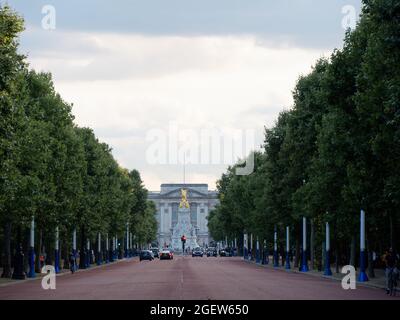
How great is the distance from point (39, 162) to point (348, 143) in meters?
20.9

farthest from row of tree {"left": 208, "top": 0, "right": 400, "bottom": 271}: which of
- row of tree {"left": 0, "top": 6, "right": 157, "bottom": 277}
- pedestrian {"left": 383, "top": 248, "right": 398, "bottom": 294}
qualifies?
row of tree {"left": 0, "top": 6, "right": 157, "bottom": 277}

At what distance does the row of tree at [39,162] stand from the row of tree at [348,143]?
52.5 ft

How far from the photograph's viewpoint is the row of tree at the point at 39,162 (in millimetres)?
45188

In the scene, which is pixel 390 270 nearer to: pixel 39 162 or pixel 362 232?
pixel 362 232

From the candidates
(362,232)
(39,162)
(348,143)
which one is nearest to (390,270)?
(348,143)

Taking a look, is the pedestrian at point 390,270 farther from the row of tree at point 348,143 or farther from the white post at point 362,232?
the white post at point 362,232

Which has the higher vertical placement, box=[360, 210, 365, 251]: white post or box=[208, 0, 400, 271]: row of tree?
box=[208, 0, 400, 271]: row of tree

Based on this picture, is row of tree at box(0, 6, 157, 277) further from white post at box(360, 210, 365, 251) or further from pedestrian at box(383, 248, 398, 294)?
white post at box(360, 210, 365, 251)

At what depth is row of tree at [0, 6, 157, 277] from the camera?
4519cm

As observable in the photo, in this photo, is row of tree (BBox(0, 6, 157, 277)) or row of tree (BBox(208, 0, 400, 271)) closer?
row of tree (BBox(208, 0, 400, 271))

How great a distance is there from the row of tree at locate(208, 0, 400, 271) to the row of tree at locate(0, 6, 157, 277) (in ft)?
52.5

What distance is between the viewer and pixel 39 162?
6525 cm

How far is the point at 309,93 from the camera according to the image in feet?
260
